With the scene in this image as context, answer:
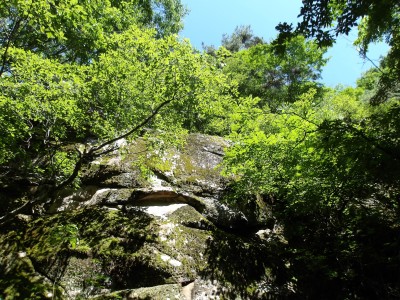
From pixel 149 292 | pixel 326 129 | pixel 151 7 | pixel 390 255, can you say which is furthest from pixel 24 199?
pixel 151 7

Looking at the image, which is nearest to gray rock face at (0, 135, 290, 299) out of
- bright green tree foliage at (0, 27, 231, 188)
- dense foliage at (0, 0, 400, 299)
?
dense foliage at (0, 0, 400, 299)

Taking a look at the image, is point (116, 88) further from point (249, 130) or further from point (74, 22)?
point (249, 130)

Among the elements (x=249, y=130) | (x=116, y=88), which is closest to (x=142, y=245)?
(x=116, y=88)

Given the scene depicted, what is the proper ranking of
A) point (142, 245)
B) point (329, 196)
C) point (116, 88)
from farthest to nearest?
point (116, 88)
point (329, 196)
point (142, 245)

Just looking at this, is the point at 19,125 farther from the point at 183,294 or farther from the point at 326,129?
the point at 326,129

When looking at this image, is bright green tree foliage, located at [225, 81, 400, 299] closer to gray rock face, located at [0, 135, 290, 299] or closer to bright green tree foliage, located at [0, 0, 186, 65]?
gray rock face, located at [0, 135, 290, 299]

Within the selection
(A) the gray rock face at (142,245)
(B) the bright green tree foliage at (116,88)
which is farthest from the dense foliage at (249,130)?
(A) the gray rock face at (142,245)

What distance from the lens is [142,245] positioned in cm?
672

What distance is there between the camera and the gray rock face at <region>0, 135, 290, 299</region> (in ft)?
19.6

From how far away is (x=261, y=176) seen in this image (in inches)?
311

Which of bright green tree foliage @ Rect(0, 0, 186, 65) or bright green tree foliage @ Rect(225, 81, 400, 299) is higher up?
bright green tree foliage @ Rect(0, 0, 186, 65)

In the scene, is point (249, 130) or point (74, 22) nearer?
point (74, 22)

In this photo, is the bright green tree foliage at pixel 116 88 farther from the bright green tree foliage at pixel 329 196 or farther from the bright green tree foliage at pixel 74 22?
the bright green tree foliage at pixel 329 196

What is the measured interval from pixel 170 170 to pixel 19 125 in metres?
4.75
